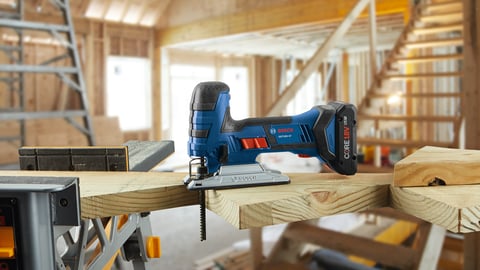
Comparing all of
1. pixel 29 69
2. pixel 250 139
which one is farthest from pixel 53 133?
pixel 250 139

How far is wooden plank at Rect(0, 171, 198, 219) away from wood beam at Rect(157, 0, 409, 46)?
5.02m

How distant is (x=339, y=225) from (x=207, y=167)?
4103 millimetres

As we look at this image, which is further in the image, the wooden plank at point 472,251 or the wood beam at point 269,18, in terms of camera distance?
the wood beam at point 269,18

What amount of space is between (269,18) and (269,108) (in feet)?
11.2

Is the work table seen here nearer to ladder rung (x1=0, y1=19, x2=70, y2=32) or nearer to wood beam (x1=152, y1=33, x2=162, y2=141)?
ladder rung (x1=0, y1=19, x2=70, y2=32)

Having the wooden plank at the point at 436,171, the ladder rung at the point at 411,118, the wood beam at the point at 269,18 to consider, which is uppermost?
the wood beam at the point at 269,18

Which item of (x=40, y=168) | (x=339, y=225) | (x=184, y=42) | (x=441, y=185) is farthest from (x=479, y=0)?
(x=184, y=42)

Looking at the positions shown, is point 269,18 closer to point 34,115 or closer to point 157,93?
point 157,93

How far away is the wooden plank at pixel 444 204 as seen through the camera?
2.84ft

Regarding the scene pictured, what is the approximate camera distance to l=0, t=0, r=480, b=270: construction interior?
1057 millimetres

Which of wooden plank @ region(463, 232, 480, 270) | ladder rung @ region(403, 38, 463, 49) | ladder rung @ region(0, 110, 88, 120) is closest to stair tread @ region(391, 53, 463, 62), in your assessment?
ladder rung @ region(403, 38, 463, 49)

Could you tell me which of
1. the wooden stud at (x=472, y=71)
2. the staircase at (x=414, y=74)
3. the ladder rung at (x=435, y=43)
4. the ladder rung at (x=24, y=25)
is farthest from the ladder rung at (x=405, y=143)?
the ladder rung at (x=24, y=25)

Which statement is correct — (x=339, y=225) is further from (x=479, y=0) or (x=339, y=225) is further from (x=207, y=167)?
(x=207, y=167)

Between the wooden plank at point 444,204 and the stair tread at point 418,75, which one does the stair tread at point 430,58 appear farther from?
the wooden plank at point 444,204
